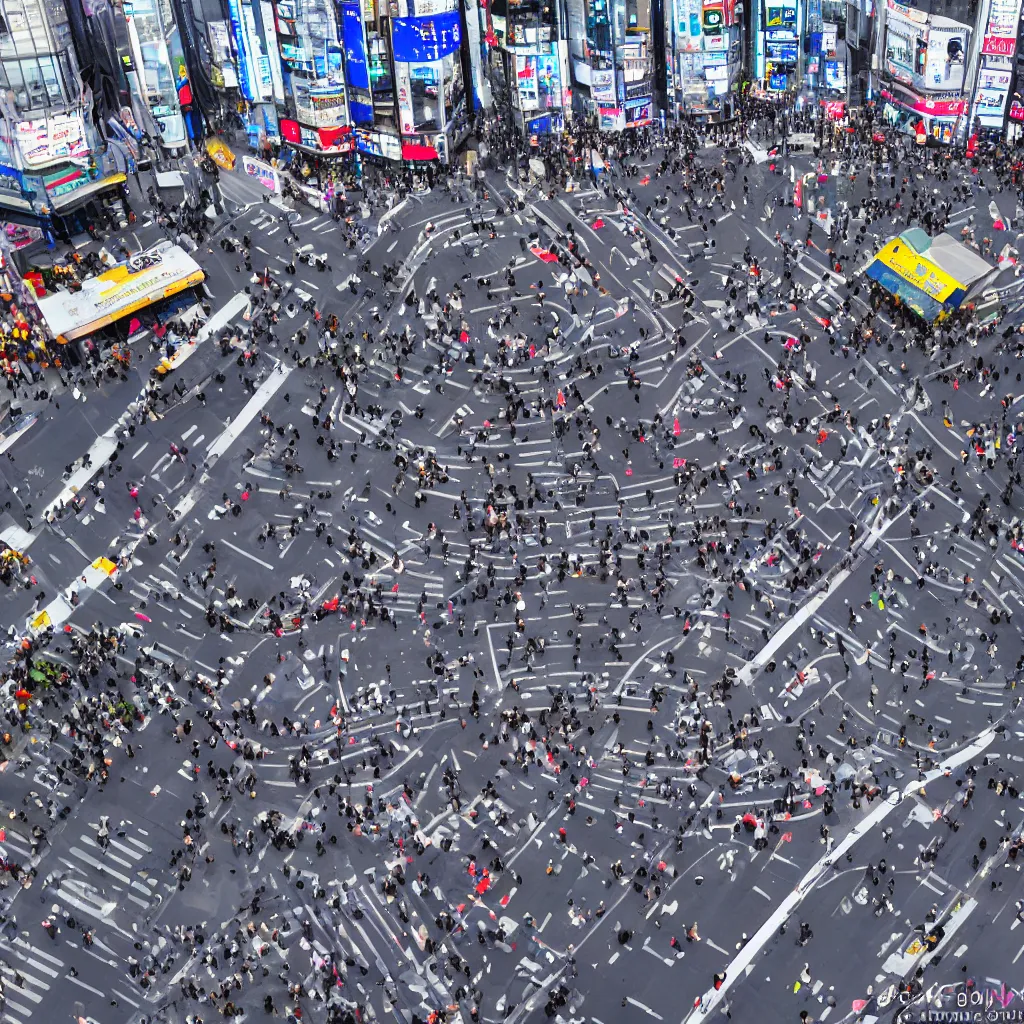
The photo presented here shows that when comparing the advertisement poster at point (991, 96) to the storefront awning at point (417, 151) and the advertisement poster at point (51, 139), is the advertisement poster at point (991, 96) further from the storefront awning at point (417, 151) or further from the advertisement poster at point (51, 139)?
the advertisement poster at point (51, 139)

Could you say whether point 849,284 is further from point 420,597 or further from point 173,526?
point 173,526

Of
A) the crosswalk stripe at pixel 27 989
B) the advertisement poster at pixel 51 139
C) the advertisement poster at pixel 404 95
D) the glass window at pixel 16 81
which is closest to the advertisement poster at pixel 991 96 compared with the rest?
the advertisement poster at pixel 404 95

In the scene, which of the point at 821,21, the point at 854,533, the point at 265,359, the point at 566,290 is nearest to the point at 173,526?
the point at 265,359

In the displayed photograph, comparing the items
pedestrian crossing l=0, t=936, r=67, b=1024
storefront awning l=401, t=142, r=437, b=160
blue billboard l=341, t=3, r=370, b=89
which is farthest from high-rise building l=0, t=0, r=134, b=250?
pedestrian crossing l=0, t=936, r=67, b=1024

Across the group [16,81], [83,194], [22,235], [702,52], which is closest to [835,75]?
[702,52]

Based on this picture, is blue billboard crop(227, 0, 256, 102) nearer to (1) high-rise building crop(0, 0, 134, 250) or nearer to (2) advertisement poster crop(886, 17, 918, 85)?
(1) high-rise building crop(0, 0, 134, 250)
